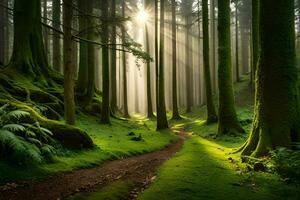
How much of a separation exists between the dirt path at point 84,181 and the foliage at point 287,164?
2941 millimetres

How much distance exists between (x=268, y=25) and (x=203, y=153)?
16.3 feet

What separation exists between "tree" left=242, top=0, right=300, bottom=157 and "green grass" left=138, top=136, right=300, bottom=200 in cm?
137

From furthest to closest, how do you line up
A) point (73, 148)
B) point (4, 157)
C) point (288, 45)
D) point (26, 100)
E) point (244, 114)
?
point (244, 114) → point (26, 100) → point (73, 148) → point (288, 45) → point (4, 157)

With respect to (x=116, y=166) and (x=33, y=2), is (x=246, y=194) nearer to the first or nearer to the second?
(x=116, y=166)

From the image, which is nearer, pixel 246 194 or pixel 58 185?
pixel 246 194

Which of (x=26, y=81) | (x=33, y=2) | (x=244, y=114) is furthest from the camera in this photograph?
(x=244, y=114)

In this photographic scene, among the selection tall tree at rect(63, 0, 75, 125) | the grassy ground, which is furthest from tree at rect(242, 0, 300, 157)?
tall tree at rect(63, 0, 75, 125)

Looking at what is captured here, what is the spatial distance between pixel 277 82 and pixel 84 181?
5742 millimetres

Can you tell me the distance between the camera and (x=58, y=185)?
305 inches

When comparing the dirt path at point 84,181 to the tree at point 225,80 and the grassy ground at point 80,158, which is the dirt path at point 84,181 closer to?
the grassy ground at point 80,158

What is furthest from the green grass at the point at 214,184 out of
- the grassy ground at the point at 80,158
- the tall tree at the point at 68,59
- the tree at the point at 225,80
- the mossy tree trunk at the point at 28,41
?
the mossy tree trunk at the point at 28,41

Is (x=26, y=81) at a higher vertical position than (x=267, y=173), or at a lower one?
higher

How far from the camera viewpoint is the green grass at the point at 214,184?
7.08 metres

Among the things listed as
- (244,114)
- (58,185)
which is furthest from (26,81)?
(244,114)
